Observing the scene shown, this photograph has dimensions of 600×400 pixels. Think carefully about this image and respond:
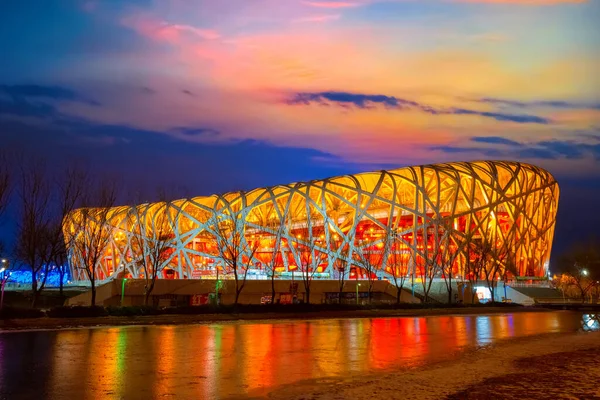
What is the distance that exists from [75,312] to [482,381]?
22.3 m

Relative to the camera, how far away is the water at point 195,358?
11.7 m

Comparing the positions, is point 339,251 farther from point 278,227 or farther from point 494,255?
point 494,255

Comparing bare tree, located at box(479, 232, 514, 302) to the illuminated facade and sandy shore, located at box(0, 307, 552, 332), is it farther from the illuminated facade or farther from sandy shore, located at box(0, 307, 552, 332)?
sandy shore, located at box(0, 307, 552, 332)

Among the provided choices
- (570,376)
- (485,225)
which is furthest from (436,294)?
(570,376)

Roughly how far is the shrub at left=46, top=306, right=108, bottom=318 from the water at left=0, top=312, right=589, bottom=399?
14.3 ft

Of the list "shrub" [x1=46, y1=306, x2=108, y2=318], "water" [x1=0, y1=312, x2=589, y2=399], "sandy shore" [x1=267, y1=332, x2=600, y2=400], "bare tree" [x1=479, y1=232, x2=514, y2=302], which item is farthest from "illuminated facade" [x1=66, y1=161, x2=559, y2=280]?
"sandy shore" [x1=267, y1=332, x2=600, y2=400]

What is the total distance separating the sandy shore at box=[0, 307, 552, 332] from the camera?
26891 mm

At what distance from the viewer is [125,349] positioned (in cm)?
1794

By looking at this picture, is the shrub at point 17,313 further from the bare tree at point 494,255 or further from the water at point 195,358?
the bare tree at point 494,255

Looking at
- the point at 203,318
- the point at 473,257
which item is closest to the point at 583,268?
the point at 473,257

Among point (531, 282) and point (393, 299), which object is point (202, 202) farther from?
point (531, 282)

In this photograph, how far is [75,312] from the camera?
29.6 meters

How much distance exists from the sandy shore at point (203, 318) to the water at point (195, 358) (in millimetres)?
2819

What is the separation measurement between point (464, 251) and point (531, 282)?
37.2 feet
